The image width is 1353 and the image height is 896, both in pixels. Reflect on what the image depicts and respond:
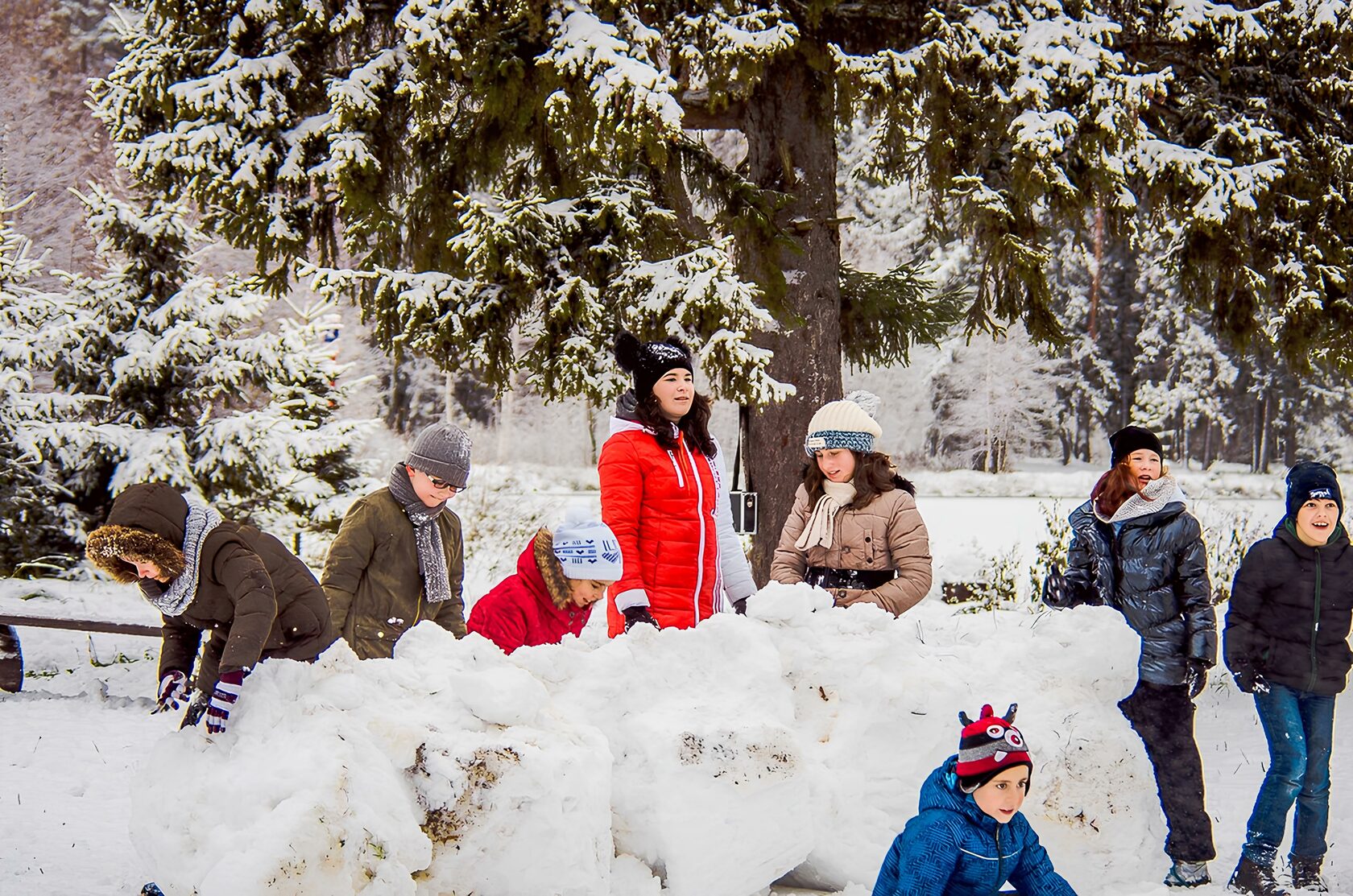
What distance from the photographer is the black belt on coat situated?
14.6ft

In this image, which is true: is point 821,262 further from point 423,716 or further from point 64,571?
point 64,571

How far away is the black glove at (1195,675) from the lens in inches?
159

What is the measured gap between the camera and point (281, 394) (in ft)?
32.8

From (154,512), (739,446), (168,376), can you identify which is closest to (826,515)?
(154,512)

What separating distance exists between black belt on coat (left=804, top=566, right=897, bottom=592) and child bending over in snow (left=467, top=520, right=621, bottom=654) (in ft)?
3.29

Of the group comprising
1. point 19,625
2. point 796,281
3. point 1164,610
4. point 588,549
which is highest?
point 796,281

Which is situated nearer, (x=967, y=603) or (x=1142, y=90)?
(x=1142, y=90)

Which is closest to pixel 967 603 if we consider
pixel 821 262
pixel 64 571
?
pixel 821 262

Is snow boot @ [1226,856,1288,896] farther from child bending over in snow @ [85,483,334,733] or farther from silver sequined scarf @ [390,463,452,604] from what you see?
child bending over in snow @ [85,483,334,733]

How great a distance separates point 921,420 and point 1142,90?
30.9 m

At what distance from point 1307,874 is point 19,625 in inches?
295

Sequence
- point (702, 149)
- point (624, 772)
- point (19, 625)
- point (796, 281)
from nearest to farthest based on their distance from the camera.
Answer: point (624, 772) < point (702, 149) < point (19, 625) < point (796, 281)

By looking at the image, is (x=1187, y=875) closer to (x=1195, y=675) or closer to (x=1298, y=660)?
(x=1195, y=675)

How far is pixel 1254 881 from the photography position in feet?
12.9
